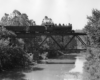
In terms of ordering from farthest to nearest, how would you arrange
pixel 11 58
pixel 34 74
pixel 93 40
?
pixel 11 58, pixel 34 74, pixel 93 40

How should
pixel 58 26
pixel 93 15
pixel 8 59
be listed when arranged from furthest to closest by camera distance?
pixel 58 26 → pixel 8 59 → pixel 93 15

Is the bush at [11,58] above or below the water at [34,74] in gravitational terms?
above

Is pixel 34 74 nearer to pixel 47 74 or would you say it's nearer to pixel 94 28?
pixel 47 74

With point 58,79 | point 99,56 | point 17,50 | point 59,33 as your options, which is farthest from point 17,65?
point 99,56

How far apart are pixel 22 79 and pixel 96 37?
977cm

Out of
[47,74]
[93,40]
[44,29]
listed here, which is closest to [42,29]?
[44,29]

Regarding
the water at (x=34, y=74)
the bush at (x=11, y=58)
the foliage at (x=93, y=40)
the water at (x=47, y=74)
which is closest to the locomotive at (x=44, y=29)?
the bush at (x=11, y=58)

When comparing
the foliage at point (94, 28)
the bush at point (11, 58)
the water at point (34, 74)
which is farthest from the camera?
the bush at point (11, 58)

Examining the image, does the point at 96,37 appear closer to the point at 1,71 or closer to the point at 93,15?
the point at 93,15

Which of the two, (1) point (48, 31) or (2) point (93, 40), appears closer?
(2) point (93, 40)

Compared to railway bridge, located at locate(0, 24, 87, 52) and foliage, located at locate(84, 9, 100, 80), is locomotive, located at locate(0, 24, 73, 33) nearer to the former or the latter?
railway bridge, located at locate(0, 24, 87, 52)

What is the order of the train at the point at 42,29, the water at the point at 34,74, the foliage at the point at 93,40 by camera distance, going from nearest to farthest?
the foliage at the point at 93,40 < the water at the point at 34,74 < the train at the point at 42,29

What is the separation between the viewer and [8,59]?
92.3 ft

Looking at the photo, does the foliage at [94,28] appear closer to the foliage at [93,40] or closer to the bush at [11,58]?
the foliage at [93,40]
